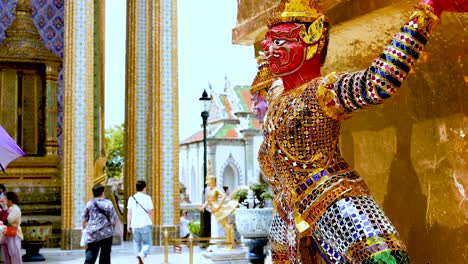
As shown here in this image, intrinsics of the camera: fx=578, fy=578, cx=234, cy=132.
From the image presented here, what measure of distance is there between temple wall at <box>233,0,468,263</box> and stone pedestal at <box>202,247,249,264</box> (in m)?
9.04

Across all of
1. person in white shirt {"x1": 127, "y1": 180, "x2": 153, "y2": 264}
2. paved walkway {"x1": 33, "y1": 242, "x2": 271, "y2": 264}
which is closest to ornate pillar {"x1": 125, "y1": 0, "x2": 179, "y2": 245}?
paved walkway {"x1": 33, "y1": 242, "x2": 271, "y2": 264}

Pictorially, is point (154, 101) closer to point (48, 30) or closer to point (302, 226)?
point (48, 30)

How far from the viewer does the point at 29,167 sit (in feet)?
53.1

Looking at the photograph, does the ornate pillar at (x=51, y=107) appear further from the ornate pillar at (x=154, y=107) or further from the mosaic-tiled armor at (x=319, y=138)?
the mosaic-tiled armor at (x=319, y=138)

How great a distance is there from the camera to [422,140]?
6.39 ft

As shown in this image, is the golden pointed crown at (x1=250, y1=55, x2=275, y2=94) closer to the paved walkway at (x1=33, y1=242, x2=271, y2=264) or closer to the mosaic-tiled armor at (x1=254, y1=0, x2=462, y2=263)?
the mosaic-tiled armor at (x1=254, y1=0, x2=462, y2=263)

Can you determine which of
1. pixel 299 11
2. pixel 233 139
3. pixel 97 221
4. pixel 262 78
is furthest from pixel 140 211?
pixel 233 139

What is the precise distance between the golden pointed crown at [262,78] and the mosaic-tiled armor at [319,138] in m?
0.28

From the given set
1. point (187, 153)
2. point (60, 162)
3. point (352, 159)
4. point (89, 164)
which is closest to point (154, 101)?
point (89, 164)

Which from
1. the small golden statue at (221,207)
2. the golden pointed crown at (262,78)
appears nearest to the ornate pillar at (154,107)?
the small golden statue at (221,207)

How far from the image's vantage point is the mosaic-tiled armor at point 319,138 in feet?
5.35

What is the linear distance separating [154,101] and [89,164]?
7.94 feet

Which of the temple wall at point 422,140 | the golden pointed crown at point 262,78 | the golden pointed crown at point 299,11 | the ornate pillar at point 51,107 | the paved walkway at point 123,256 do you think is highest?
the ornate pillar at point 51,107

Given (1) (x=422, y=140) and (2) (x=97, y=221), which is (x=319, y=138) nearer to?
(1) (x=422, y=140)
